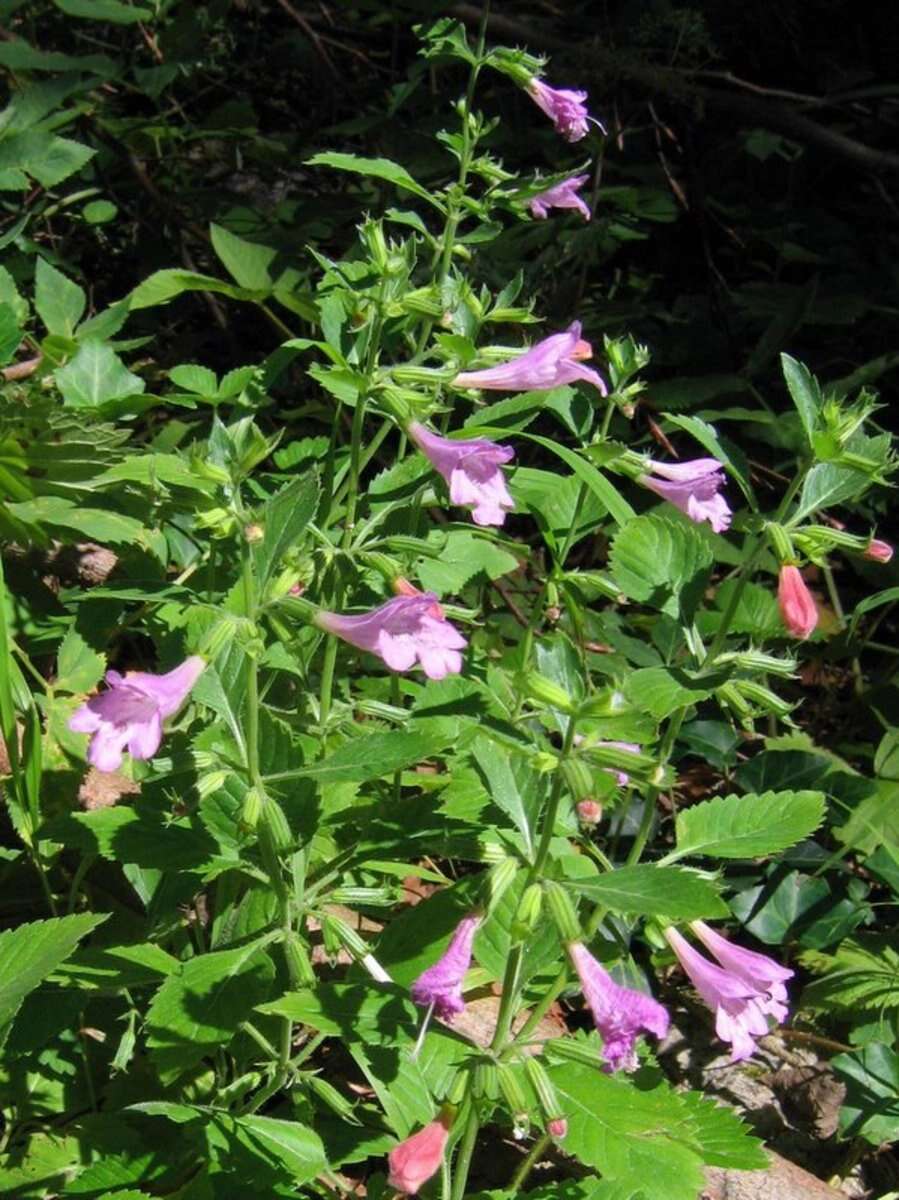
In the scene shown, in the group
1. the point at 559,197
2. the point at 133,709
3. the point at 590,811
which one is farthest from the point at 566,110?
the point at 133,709

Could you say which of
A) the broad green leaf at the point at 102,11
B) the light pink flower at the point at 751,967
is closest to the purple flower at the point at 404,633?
the light pink flower at the point at 751,967

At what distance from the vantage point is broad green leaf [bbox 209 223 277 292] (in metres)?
3.35

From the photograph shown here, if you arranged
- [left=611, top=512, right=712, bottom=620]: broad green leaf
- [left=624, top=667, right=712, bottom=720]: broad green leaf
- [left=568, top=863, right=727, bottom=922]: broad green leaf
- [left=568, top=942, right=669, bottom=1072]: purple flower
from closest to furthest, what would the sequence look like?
[left=568, top=863, right=727, bottom=922]: broad green leaf, [left=568, top=942, right=669, bottom=1072]: purple flower, [left=624, top=667, right=712, bottom=720]: broad green leaf, [left=611, top=512, right=712, bottom=620]: broad green leaf

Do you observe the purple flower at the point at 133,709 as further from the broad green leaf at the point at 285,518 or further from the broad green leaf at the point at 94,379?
the broad green leaf at the point at 94,379

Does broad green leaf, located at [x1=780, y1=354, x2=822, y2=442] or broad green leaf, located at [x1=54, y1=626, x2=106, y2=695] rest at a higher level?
broad green leaf, located at [x1=780, y1=354, x2=822, y2=442]

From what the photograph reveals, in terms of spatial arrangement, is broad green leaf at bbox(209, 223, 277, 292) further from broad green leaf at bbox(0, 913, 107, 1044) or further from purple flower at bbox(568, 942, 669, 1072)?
purple flower at bbox(568, 942, 669, 1072)

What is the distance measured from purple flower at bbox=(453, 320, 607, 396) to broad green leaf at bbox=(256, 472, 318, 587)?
60cm

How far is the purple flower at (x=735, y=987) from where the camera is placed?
Result: 6.06ft

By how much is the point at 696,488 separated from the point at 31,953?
1275 mm

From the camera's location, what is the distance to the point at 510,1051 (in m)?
1.65

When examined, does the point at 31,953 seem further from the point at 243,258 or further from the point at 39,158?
the point at 39,158

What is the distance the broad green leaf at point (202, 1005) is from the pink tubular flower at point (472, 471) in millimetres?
711

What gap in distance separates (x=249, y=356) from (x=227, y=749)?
289cm

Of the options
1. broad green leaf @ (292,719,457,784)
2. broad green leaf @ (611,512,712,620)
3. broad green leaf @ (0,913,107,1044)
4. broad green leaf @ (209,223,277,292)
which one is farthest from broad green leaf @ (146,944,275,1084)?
broad green leaf @ (209,223,277,292)
